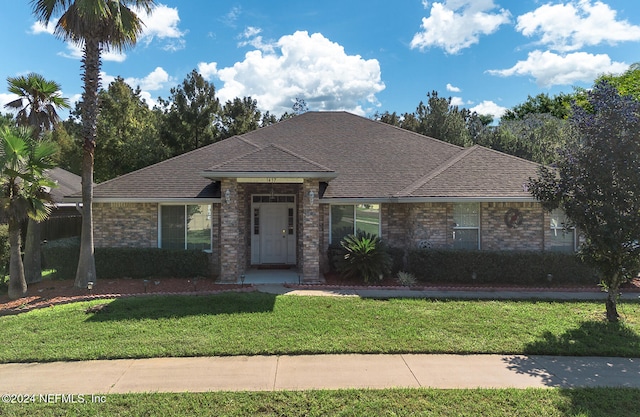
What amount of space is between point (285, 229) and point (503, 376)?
30.0 feet

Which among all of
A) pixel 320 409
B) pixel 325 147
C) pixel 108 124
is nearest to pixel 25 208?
pixel 320 409

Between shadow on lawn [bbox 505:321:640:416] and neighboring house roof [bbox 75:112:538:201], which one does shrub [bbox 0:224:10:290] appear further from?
shadow on lawn [bbox 505:321:640:416]

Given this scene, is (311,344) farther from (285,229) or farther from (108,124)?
(108,124)

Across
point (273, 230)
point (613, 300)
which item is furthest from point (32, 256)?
point (613, 300)

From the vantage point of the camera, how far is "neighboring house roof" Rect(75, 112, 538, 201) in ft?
35.6

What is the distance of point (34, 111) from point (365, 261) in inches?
465

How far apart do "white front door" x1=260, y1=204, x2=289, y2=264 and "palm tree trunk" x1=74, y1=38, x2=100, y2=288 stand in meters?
5.26

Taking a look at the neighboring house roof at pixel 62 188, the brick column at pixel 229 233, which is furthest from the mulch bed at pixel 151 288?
the neighboring house roof at pixel 62 188

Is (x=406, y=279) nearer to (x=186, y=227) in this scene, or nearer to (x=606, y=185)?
(x=606, y=185)

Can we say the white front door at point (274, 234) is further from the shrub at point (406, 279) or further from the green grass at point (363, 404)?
the green grass at point (363, 404)

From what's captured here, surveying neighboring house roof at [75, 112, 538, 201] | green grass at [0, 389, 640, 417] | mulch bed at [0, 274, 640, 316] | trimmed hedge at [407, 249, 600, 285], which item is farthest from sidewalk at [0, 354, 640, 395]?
neighboring house roof at [75, 112, 538, 201]

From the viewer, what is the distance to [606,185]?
7.07m

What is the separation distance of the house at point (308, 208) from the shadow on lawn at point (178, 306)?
2.18m

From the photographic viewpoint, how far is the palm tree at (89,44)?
32.2ft
